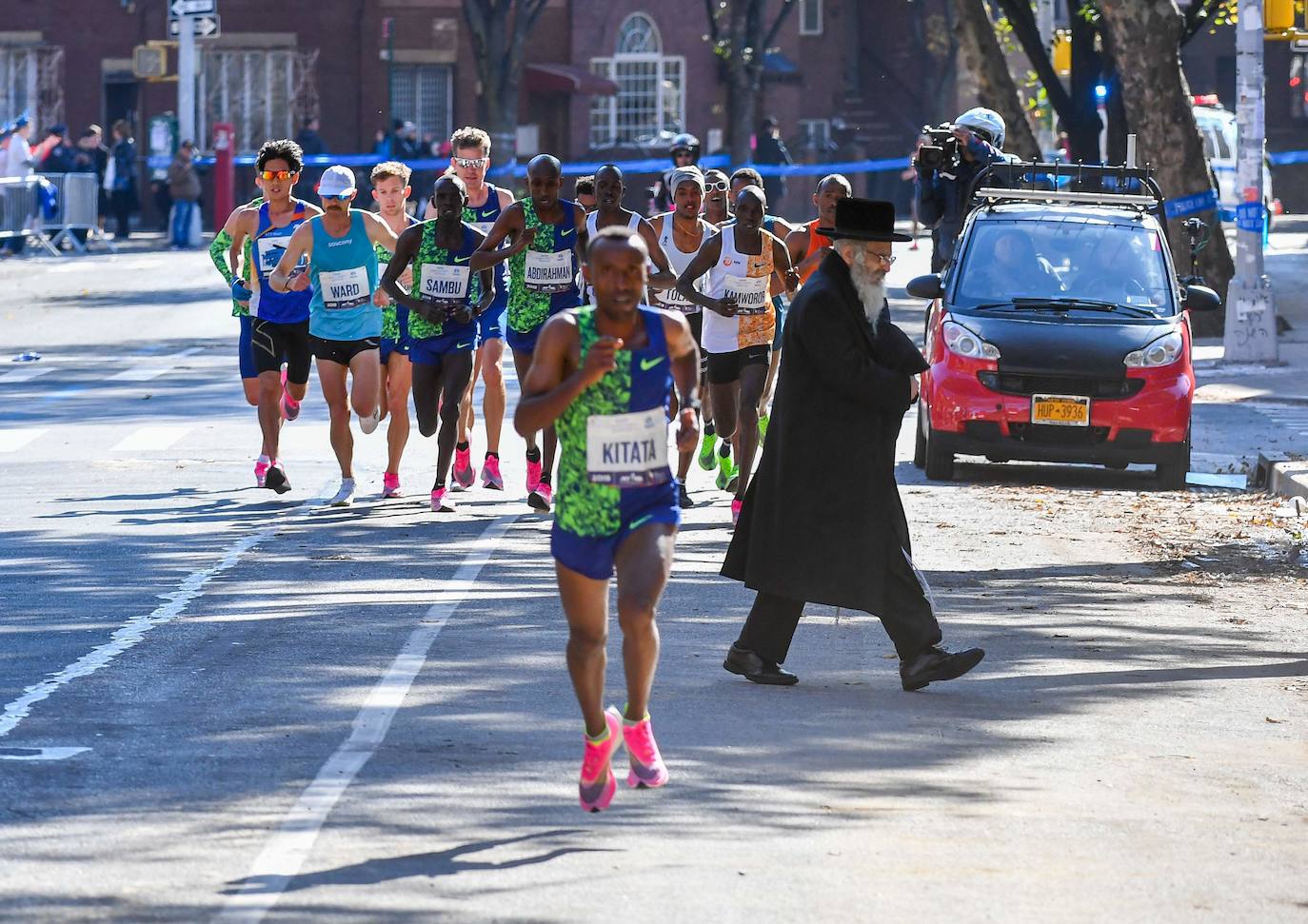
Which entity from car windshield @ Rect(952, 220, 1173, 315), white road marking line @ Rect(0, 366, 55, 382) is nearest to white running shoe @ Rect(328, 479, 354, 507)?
car windshield @ Rect(952, 220, 1173, 315)

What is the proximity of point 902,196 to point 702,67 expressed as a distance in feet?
18.4

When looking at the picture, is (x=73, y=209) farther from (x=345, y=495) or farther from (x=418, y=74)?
(x=345, y=495)

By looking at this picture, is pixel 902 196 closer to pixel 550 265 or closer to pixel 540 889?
pixel 550 265

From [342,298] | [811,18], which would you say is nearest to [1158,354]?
[342,298]

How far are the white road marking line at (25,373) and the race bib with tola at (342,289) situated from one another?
842 centimetres

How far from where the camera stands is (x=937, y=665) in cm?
910

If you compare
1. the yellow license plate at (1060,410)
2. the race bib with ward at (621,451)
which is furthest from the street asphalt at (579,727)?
→ the race bib with ward at (621,451)

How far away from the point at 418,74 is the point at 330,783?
47.9 metres

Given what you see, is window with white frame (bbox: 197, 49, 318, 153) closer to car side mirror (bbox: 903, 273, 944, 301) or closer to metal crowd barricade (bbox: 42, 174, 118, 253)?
metal crowd barricade (bbox: 42, 174, 118, 253)

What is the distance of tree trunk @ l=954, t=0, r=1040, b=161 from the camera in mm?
31703

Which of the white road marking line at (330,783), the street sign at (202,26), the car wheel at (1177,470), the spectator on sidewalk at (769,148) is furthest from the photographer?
the spectator on sidewalk at (769,148)

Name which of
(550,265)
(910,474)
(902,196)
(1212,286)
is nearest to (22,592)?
(550,265)

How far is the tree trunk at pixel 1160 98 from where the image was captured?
26.5 m

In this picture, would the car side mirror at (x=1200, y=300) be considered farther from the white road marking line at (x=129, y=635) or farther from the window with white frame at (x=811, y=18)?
the window with white frame at (x=811, y=18)
